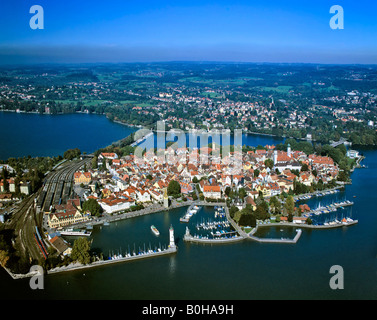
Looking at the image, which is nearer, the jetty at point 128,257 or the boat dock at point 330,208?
the jetty at point 128,257

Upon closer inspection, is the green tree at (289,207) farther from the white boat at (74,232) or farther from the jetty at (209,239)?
the white boat at (74,232)

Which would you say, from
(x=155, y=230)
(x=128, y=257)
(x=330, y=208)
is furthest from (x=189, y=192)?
(x=128, y=257)

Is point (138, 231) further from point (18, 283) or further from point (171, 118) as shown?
point (171, 118)

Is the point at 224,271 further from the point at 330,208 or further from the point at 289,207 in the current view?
the point at 330,208

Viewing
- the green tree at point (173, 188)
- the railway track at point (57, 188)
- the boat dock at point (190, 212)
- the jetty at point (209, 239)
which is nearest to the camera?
the jetty at point (209, 239)

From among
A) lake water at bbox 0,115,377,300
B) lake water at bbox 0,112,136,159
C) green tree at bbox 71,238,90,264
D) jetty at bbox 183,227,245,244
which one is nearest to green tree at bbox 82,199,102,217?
lake water at bbox 0,115,377,300

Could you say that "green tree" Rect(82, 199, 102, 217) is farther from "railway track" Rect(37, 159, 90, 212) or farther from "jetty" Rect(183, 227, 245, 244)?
"jetty" Rect(183, 227, 245, 244)

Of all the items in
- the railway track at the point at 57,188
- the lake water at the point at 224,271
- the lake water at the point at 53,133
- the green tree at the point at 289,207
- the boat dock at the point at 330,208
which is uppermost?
the lake water at the point at 53,133

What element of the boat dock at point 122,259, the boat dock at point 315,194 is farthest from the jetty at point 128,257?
the boat dock at point 315,194

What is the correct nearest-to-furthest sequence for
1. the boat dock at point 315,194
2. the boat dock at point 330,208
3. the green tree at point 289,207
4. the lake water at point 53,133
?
1. the green tree at point 289,207
2. the boat dock at point 330,208
3. the boat dock at point 315,194
4. the lake water at point 53,133
